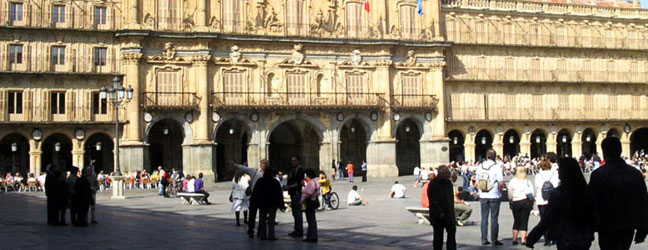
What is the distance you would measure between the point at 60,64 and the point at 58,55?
1.83 feet

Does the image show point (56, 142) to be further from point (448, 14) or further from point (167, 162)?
point (448, 14)

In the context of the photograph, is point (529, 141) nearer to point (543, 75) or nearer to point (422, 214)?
point (543, 75)

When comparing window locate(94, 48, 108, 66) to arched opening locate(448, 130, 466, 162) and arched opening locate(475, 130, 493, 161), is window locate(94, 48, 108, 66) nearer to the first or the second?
arched opening locate(448, 130, 466, 162)

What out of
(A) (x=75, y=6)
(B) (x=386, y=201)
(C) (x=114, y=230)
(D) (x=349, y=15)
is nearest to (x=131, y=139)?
(A) (x=75, y=6)

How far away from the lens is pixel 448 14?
60562 mm

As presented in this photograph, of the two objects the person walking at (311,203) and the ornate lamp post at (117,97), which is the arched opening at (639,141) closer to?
the ornate lamp post at (117,97)

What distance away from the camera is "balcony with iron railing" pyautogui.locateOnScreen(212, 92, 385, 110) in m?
51.8

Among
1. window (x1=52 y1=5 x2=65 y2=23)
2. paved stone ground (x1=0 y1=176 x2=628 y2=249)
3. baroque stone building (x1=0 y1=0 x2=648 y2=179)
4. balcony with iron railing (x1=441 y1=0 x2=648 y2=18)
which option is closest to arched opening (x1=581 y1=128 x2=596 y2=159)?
baroque stone building (x1=0 y1=0 x2=648 y2=179)

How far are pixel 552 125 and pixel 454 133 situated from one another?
844 centimetres

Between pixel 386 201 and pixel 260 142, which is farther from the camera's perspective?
pixel 260 142

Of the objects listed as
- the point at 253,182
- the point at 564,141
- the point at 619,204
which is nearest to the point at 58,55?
the point at 253,182

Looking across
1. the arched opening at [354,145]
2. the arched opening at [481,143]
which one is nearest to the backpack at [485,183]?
the arched opening at [354,145]

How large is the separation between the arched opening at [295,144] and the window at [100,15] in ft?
47.1

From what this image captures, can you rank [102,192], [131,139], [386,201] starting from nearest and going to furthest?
1. [386,201]
2. [102,192]
3. [131,139]
